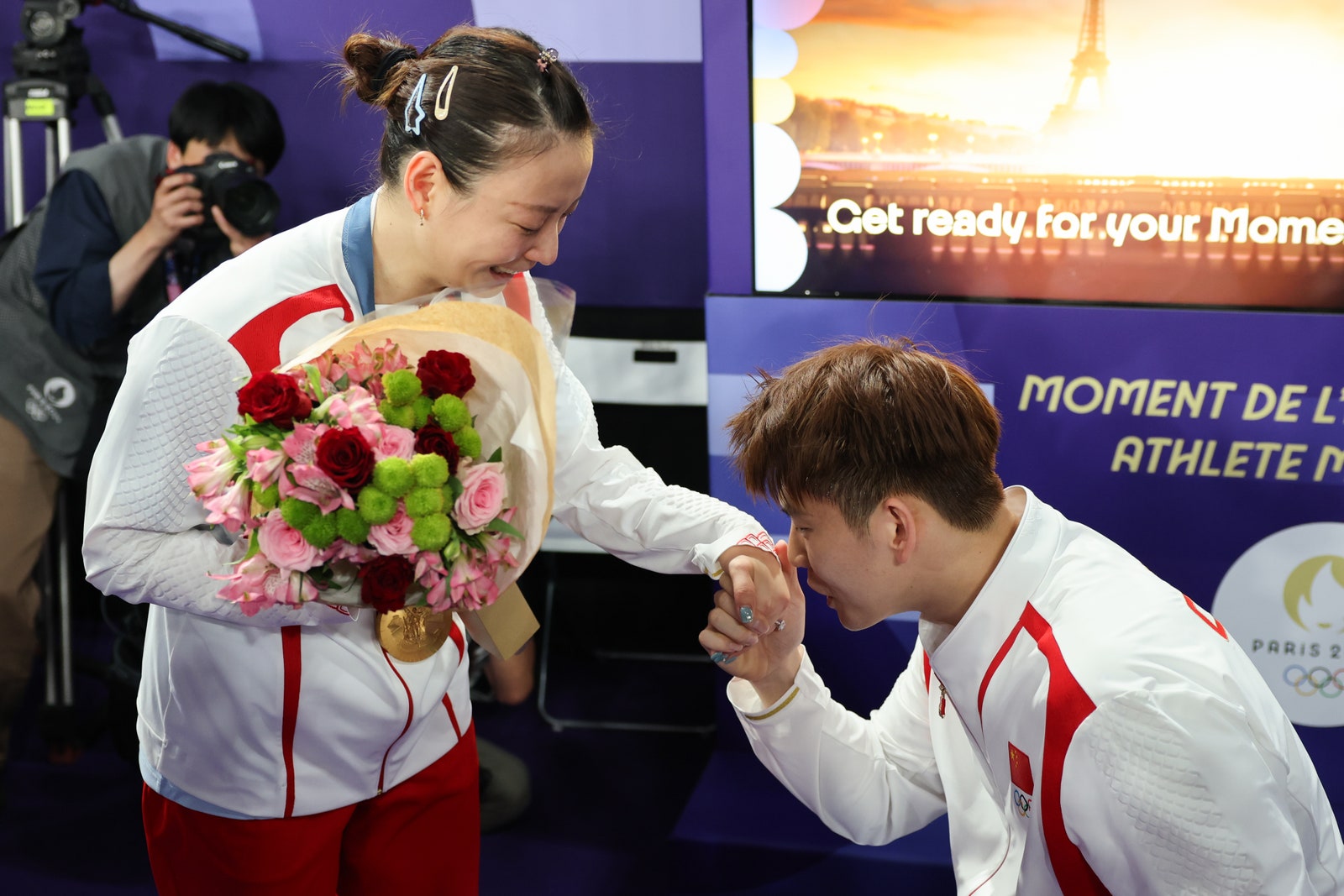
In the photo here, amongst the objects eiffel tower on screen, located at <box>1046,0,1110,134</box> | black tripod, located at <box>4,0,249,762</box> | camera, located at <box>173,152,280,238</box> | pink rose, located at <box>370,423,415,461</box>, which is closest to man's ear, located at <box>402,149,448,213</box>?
pink rose, located at <box>370,423,415,461</box>

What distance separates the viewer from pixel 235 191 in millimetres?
3178

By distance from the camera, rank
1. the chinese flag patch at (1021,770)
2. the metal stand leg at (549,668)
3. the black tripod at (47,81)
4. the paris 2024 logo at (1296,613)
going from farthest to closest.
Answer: the metal stand leg at (549,668)
the black tripod at (47,81)
the paris 2024 logo at (1296,613)
the chinese flag patch at (1021,770)

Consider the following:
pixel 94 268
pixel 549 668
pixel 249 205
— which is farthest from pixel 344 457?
pixel 549 668

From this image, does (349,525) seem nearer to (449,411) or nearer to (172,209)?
(449,411)

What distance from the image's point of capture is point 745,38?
277 centimetres

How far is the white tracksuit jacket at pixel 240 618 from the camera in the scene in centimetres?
144

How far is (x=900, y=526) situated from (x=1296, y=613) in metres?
1.71

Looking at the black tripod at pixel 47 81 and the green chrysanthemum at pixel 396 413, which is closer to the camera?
the green chrysanthemum at pixel 396 413

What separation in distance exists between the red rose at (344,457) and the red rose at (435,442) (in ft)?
0.22

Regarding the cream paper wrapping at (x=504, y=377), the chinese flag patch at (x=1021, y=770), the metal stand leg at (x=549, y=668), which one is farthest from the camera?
the metal stand leg at (x=549, y=668)

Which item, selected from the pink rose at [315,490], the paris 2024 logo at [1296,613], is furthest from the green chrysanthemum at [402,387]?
the paris 2024 logo at [1296,613]

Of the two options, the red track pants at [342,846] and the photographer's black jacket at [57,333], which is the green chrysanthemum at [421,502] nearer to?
the red track pants at [342,846]

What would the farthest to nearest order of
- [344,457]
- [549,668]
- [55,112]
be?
[549,668] → [55,112] → [344,457]

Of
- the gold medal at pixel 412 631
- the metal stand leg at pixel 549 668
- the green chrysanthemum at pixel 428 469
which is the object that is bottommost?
the metal stand leg at pixel 549 668
